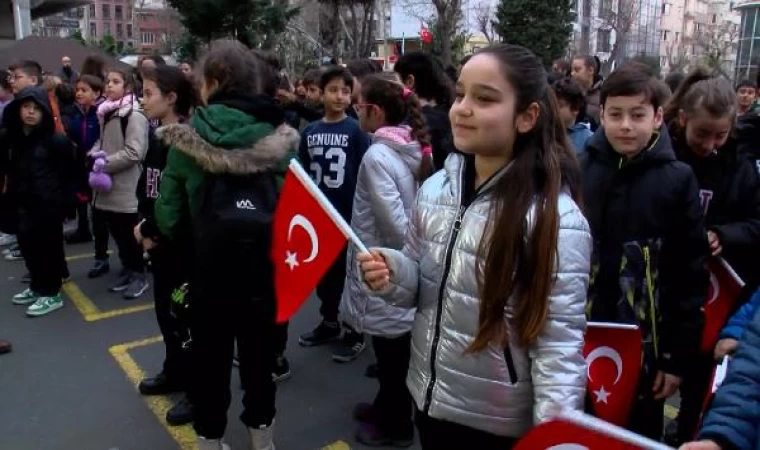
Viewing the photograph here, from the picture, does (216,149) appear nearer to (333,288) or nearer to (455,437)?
(455,437)

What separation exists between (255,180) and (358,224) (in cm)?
91

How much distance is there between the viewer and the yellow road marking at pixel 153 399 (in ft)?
11.2

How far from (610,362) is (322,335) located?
9.70 ft

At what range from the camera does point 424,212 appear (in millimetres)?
1936

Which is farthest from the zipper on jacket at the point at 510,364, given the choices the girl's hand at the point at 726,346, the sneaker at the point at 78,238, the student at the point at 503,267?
the sneaker at the point at 78,238

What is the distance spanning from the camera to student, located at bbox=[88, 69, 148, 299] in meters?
5.33

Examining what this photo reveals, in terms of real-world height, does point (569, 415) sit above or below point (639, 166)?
below

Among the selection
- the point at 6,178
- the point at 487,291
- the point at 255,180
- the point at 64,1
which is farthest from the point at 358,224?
the point at 64,1

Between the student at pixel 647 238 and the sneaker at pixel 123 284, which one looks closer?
the student at pixel 647 238

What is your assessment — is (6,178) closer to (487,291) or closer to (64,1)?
(487,291)

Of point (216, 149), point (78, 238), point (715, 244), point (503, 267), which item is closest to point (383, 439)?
point (216, 149)

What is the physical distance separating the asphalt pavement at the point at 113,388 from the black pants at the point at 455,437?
1493 mm

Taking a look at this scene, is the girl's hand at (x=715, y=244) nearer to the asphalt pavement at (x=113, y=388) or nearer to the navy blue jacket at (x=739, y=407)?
the navy blue jacket at (x=739, y=407)

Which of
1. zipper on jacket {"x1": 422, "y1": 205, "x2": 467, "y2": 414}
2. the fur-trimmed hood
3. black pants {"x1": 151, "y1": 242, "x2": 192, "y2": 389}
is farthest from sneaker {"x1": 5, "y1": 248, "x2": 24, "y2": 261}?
zipper on jacket {"x1": 422, "y1": 205, "x2": 467, "y2": 414}
